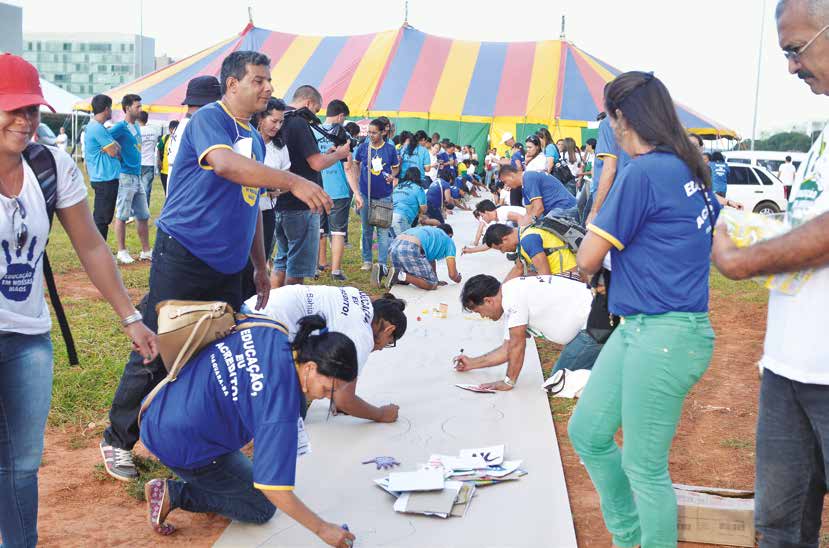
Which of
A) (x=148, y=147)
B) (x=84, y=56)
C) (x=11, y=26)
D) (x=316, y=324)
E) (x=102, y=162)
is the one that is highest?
(x=84, y=56)

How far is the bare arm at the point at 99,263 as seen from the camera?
261 centimetres

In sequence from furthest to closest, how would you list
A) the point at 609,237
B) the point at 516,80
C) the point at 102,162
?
the point at 516,80 → the point at 102,162 → the point at 609,237

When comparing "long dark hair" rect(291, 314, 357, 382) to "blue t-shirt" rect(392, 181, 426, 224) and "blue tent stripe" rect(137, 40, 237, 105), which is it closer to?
"blue t-shirt" rect(392, 181, 426, 224)

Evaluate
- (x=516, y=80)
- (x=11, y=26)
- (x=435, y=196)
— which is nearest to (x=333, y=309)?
(x=435, y=196)

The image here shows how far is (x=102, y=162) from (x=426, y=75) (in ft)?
52.5

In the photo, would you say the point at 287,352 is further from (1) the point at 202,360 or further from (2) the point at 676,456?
(2) the point at 676,456

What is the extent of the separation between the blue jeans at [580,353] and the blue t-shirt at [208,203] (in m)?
2.64

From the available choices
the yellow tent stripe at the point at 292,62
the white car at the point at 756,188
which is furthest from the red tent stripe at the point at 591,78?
the yellow tent stripe at the point at 292,62

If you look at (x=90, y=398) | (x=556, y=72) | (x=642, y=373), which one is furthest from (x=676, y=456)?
(x=556, y=72)

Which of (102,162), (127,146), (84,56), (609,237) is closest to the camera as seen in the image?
(609,237)

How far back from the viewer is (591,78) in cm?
2323

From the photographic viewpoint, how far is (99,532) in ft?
11.1

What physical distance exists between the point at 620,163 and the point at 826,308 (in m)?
4.22

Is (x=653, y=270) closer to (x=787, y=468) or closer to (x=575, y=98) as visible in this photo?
(x=787, y=468)
